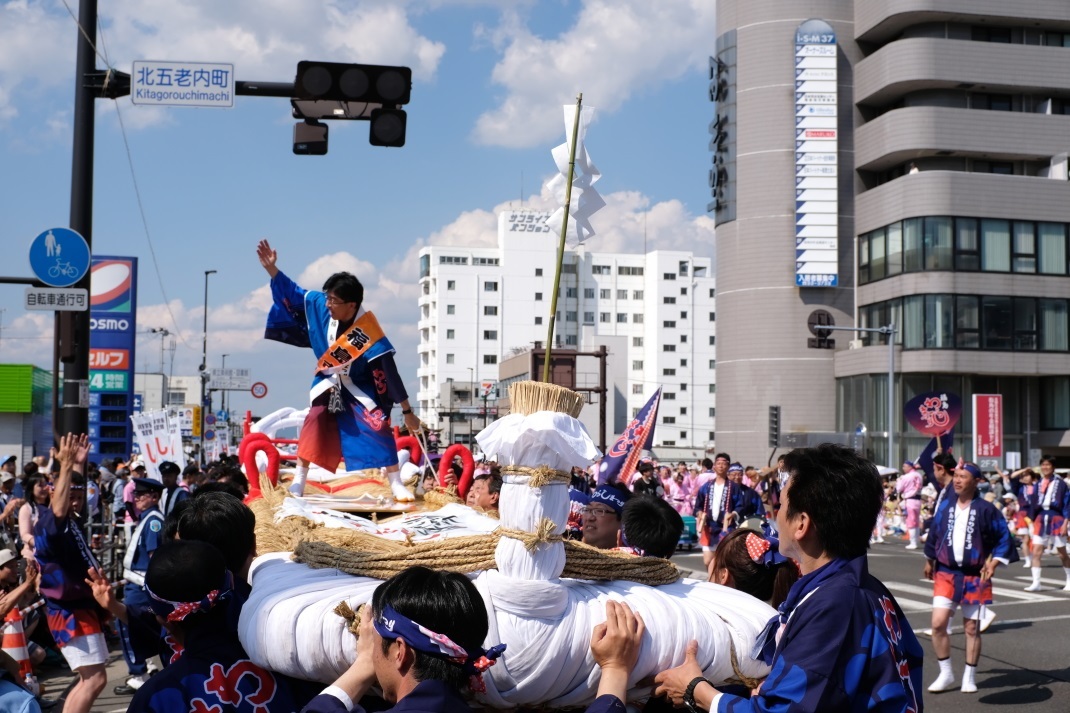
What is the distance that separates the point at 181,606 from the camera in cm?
319

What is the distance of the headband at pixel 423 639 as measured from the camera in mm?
2521

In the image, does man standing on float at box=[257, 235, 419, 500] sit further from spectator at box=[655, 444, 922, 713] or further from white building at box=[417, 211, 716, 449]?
white building at box=[417, 211, 716, 449]

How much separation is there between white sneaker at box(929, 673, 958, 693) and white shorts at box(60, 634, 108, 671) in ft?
21.7

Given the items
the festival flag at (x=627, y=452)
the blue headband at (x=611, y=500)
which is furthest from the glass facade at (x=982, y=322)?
the blue headband at (x=611, y=500)

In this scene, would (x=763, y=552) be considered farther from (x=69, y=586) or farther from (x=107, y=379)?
(x=107, y=379)

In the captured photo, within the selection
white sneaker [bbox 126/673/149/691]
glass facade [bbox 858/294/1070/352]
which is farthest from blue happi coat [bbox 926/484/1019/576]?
glass facade [bbox 858/294/1070/352]

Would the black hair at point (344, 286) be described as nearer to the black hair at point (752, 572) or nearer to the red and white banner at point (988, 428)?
the black hair at point (752, 572)

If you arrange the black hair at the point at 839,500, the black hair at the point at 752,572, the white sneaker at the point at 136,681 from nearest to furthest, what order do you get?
1. the black hair at the point at 839,500
2. the black hair at the point at 752,572
3. the white sneaker at the point at 136,681

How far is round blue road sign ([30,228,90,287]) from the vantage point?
8.72m

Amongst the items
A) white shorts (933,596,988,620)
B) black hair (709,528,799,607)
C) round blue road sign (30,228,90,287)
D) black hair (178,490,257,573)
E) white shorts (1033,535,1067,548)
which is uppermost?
round blue road sign (30,228,90,287)

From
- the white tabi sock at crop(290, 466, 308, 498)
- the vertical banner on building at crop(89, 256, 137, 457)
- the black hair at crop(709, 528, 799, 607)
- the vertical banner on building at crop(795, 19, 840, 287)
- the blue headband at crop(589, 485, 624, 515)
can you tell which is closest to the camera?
the black hair at crop(709, 528, 799, 607)

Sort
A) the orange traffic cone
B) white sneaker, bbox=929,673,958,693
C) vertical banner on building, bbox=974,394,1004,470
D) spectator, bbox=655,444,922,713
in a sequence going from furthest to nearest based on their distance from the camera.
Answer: vertical banner on building, bbox=974,394,1004,470, white sneaker, bbox=929,673,958,693, the orange traffic cone, spectator, bbox=655,444,922,713

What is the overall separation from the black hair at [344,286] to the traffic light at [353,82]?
335 cm

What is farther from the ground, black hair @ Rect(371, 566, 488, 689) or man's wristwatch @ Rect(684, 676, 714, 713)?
black hair @ Rect(371, 566, 488, 689)
